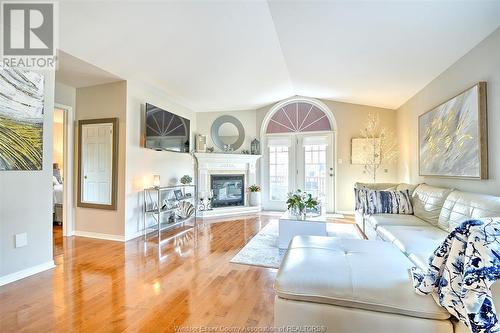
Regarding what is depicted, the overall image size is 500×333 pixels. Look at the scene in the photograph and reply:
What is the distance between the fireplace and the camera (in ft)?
18.1

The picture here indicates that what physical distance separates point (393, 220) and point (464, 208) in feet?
2.58

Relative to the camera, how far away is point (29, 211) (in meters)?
2.38

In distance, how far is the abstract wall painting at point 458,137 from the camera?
2.34 meters

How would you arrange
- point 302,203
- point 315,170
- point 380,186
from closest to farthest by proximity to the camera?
point 302,203 → point 380,186 → point 315,170

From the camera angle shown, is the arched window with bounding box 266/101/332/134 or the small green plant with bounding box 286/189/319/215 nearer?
the small green plant with bounding box 286/189/319/215

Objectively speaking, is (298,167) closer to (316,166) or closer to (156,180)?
(316,166)

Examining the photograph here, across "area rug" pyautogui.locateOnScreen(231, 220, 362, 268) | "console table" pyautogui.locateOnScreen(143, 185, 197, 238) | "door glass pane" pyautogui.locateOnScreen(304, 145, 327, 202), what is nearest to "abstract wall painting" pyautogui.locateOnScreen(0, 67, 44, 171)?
"console table" pyautogui.locateOnScreen(143, 185, 197, 238)

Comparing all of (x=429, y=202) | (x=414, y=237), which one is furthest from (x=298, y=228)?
(x=429, y=202)

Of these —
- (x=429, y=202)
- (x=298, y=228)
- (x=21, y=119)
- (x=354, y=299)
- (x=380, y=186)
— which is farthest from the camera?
(x=380, y=186)

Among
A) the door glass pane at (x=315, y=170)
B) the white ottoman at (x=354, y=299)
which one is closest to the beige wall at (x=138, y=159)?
the white ottoman at (x=354, y=299)

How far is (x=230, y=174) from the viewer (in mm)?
5656

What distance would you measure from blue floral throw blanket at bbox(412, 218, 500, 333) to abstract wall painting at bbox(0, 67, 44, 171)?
10.8ft

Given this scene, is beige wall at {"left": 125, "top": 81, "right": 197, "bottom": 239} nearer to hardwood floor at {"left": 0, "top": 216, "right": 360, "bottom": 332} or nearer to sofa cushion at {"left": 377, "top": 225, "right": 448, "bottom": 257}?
hardwood floor at {"left": 0, "top": 216, "right": 360, "bottom": 332}

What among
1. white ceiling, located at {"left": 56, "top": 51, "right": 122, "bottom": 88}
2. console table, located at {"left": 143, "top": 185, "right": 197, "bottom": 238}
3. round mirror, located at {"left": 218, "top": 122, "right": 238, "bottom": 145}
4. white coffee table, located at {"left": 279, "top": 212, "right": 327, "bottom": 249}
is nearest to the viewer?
white ceiling, located at {"left": 56, "top": 51, "right": 122, "bottom": 88}
